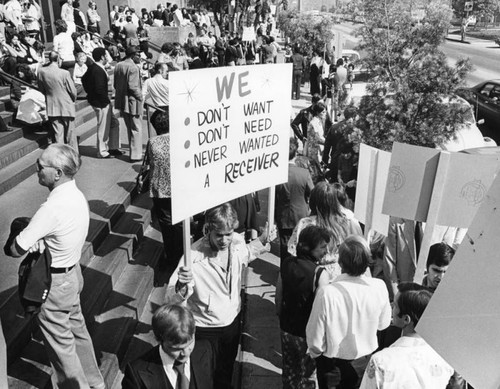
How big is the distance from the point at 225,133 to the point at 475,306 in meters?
2.10

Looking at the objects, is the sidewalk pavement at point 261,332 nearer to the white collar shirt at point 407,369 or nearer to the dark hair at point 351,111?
the white collar shirt at point 407,369

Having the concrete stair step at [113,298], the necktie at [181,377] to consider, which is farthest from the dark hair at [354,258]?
the concrete stair step at [113,298]

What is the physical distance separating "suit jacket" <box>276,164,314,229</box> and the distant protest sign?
3.05 ft

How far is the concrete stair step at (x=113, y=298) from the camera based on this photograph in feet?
12.4

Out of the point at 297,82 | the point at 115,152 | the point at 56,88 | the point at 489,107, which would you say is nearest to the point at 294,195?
the point at 56,88

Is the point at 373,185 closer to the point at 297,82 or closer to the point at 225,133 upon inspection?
the point at 225,133

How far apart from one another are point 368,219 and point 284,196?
3.50 ft

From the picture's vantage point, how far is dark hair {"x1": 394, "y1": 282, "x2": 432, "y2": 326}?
8.84ft

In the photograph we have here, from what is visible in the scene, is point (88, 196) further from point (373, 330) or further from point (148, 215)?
point (373, 330)

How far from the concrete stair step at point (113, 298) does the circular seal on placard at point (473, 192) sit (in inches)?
118

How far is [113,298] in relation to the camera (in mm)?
4895

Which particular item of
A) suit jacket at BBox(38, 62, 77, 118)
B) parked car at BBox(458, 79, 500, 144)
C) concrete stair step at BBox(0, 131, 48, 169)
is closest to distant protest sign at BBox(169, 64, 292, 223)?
suit jacket at BBox(38, 62, 77, 118)

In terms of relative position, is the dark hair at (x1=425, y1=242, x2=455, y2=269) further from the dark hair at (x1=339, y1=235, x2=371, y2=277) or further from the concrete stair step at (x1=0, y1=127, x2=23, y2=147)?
the concrete stair step at (x1=0, y1=127, x2=23, y2=147)

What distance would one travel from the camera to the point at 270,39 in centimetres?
1703
